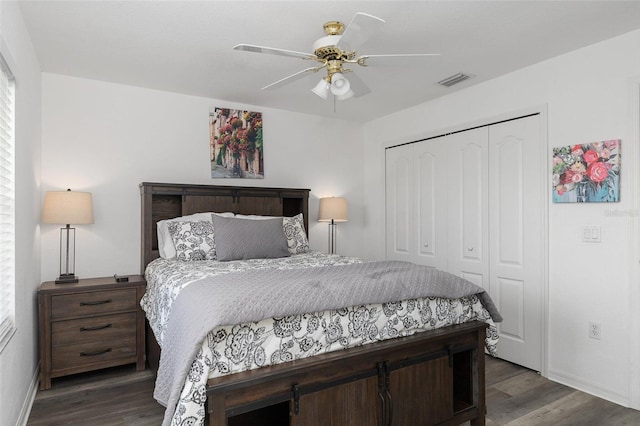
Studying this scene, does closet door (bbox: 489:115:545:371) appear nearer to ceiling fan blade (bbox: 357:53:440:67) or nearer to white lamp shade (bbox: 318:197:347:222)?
ceiling fan blade (bbox: 357:53:440:67)

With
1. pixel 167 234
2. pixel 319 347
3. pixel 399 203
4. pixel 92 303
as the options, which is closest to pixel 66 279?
pixel 92 303

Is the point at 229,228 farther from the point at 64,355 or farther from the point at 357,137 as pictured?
the point at 357,137

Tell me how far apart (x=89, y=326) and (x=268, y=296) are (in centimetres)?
203

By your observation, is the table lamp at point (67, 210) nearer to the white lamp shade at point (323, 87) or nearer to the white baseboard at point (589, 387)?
the white lamp shade at point (323, 87)

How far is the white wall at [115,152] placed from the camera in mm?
3320

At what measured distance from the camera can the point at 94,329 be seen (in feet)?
9.89

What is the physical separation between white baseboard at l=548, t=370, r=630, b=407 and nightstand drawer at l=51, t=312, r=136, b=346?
3.36 m

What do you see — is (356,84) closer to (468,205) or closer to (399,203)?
(468,205)

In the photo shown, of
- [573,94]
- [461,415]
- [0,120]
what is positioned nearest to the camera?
[0,120]

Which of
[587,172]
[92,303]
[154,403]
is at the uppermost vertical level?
[587,172]

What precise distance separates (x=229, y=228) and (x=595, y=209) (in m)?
2.79

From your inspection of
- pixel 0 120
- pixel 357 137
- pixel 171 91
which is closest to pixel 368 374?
pixel 0 120

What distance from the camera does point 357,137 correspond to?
5.09 m

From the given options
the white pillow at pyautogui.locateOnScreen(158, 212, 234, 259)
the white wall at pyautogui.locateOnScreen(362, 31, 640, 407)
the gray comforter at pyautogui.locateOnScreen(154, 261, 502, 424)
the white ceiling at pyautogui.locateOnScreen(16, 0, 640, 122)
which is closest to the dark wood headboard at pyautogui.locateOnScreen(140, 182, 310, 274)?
the white pillow at pyautogui.locateOnScreen(158, 212, 234, 259)
